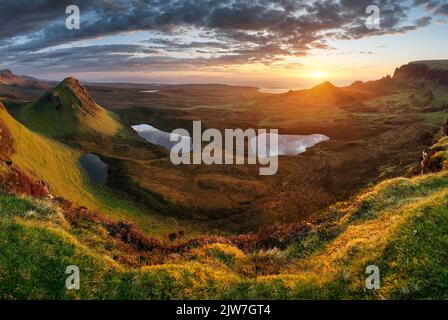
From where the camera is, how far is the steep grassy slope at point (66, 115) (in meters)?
125

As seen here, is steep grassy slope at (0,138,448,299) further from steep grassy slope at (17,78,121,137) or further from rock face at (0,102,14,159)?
steep grassy slope at (17,78,121,137)

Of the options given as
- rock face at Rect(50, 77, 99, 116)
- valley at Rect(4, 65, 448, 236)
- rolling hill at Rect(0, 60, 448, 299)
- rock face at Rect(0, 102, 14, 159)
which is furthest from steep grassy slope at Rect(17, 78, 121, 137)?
rolling hill at Rect(0, 60, 448, 299)

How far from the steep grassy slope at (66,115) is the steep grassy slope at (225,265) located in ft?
364

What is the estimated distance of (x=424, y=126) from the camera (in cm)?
18575

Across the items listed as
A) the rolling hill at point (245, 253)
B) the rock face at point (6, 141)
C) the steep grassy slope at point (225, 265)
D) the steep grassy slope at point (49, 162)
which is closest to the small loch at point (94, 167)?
the steep grassy slope at point (49, 162)

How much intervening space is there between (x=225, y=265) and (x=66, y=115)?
129306 mm

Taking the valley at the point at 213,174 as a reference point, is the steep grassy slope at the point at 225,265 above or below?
above

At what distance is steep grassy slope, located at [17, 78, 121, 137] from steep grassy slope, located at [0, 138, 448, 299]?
111 meters

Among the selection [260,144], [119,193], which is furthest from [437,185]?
[260,144]

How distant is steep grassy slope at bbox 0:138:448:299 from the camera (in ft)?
43.8

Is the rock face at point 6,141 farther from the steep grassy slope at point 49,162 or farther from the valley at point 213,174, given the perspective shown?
the valley at point 213,174
